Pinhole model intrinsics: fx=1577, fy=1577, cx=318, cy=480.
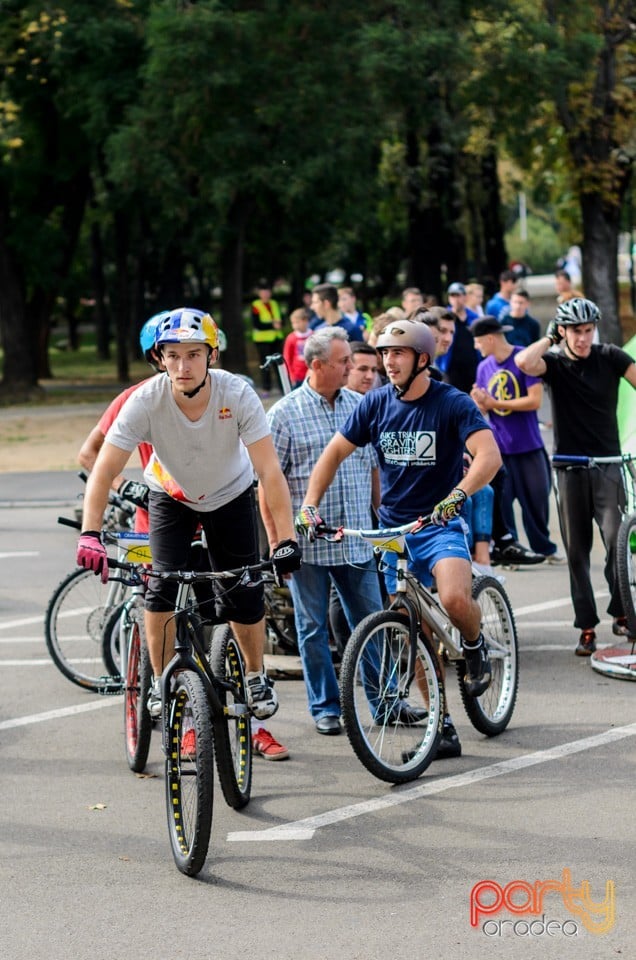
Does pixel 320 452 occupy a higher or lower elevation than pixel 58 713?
higher

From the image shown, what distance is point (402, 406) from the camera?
22.4 feet

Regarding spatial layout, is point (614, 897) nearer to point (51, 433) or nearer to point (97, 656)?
point (97, 656)

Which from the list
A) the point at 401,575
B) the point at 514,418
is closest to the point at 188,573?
the point at 401,575

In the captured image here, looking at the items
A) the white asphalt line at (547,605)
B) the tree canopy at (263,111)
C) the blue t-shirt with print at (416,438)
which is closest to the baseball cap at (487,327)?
the white asphalt line at (547,605)

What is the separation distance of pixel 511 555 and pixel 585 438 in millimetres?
3165

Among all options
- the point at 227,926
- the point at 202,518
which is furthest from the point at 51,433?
the point at 227,926

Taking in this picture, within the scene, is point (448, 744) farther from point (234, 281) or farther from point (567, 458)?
point (234, 281)

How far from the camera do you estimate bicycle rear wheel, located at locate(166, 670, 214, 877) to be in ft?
17.3

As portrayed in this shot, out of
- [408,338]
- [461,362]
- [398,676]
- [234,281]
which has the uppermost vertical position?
[234,281]

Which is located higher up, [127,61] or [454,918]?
[127,61]

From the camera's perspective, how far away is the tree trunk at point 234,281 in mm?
29703

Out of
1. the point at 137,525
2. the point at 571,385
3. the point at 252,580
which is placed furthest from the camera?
the point at 571,385

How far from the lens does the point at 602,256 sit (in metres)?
30.6

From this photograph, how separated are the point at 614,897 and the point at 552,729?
231 centimetres
